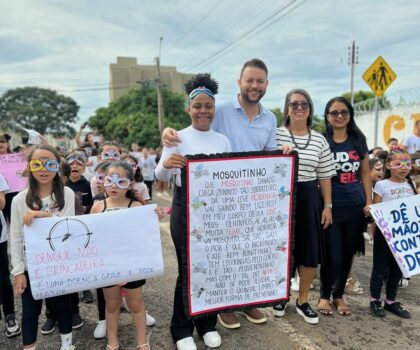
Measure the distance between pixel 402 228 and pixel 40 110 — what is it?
66.3 meters

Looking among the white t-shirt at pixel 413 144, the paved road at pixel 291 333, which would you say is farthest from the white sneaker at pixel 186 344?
the white t-shirt at pixel 413 144

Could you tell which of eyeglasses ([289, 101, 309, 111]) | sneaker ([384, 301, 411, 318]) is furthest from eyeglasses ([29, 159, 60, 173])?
sneaker ([384, 301, 411, 318])

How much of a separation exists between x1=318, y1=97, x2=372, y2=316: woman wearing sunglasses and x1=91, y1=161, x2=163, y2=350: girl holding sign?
185 cm

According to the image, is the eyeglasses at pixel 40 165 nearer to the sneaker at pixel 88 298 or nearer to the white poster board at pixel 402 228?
the sneaker at pixel 88 298

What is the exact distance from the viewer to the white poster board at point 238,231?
9.25 feet

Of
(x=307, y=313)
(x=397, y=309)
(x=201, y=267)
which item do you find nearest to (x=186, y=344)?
(x=201, y=267)

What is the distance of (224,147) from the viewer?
2.96 meters

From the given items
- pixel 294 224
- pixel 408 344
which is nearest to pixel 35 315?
pixel 294 224

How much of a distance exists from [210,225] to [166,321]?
4.25ft

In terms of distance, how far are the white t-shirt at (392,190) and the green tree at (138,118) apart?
27.4 meters

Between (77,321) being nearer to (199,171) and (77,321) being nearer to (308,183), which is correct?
(199,171)

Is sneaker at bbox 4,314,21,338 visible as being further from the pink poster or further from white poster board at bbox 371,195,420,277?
white poster board at bbox 371,195,420,277

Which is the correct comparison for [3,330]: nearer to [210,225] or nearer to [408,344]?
[210,225]

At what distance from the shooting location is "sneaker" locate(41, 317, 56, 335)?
3.23m
